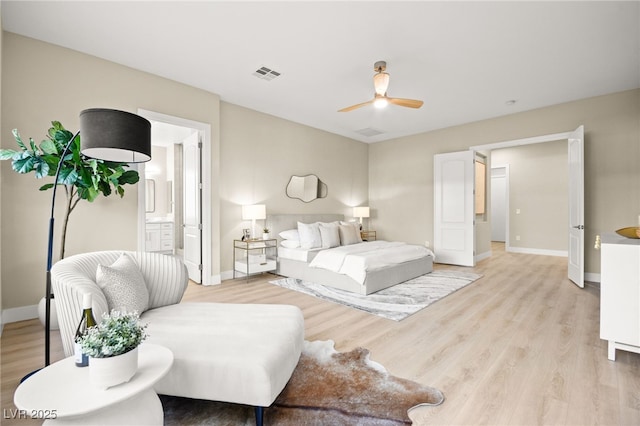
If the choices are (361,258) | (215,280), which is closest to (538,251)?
(361,258)

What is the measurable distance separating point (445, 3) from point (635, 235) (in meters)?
2.51

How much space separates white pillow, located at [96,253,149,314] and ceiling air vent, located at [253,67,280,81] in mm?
2785

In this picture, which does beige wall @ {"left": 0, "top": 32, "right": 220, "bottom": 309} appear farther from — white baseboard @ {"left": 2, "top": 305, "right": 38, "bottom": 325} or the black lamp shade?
the black lamp shade

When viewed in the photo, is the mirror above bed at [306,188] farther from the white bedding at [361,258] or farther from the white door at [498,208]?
the white door at [498,208]

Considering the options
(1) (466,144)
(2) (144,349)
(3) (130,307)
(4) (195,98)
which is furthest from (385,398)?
(1) (466,144)

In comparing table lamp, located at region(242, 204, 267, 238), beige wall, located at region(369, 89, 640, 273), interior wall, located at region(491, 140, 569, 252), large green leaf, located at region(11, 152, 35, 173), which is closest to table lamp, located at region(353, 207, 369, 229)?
beige wall, located at region(369, 89, 640, 273)

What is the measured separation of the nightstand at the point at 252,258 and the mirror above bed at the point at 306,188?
3.86ft

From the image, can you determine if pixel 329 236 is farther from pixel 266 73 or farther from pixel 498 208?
pixel 498 208

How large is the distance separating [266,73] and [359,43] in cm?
132

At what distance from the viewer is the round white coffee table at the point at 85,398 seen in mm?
1038

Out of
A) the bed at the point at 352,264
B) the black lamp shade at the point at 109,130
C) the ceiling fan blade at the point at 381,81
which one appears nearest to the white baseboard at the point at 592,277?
the bed at the point at 352,264

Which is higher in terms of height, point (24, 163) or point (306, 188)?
point (306, 188)

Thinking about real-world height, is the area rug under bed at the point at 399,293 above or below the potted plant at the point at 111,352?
below

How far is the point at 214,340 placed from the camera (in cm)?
172
